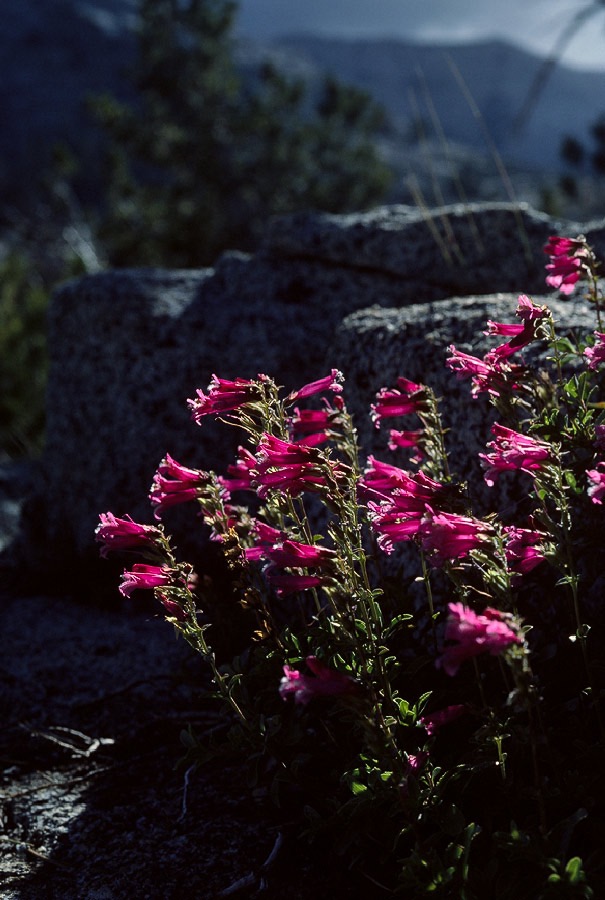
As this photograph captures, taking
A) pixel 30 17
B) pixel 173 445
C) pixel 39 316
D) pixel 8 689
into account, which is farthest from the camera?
pixel 30 17

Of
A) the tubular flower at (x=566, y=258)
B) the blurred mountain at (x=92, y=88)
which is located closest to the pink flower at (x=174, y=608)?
the tubular flower at (x=566, y=258)

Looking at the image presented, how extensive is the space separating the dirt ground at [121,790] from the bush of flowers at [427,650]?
6.1 inches

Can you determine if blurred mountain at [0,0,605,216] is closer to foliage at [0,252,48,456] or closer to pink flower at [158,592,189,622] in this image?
foliage at [0,252,48,456]

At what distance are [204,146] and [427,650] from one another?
2327cm

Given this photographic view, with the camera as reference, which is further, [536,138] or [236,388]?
[536,138]

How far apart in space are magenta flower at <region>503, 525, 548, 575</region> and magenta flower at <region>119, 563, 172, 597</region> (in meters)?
0.83

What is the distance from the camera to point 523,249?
4465mm

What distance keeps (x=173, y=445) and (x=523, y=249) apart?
219 cm

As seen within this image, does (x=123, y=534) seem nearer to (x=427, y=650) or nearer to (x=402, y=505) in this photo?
(x=402, y=505)

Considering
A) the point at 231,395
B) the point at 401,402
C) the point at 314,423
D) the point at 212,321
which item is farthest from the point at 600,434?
the point at 212,321

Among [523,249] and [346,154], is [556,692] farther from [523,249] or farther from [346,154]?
[346,154]

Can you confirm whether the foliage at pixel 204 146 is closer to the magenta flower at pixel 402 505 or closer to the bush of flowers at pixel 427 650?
the bush of flowers at pixel 427 650

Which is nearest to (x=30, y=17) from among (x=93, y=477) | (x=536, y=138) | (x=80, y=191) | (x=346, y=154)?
(x=80, y=191)

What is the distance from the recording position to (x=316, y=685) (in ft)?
5.47
